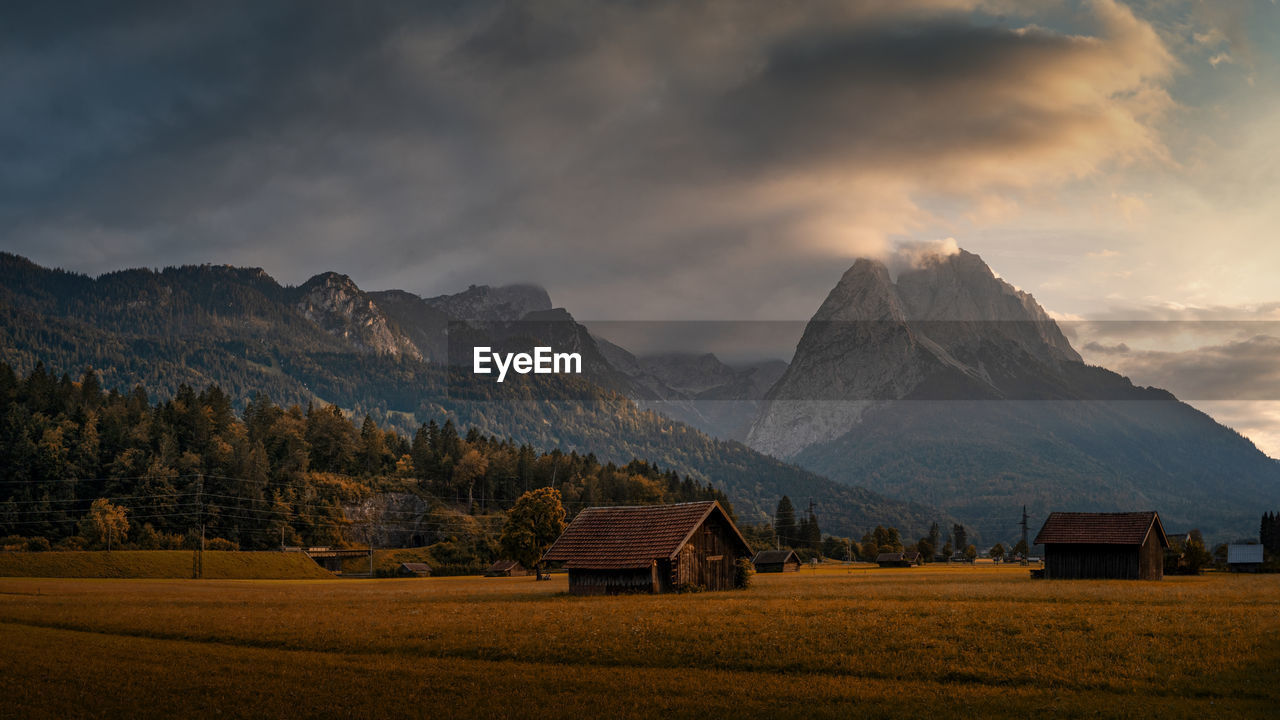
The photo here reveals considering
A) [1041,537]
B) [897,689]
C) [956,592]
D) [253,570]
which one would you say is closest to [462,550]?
[253,570]

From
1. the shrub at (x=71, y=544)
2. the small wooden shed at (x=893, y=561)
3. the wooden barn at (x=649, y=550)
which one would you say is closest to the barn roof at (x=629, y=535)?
the wooden barn at (x=649, y=550)

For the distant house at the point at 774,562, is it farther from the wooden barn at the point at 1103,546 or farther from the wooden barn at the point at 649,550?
the wooden barn at the point at 649,550

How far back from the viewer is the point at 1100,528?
83.3 meters

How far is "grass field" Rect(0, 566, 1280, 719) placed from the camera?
2722cm

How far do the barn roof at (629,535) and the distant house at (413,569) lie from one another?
80.6 meters

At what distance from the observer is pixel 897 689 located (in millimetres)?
28828

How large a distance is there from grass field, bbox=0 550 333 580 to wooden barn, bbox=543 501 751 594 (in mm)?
67654

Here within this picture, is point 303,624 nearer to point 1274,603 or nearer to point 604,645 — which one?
point 604,645

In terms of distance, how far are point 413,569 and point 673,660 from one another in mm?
116051

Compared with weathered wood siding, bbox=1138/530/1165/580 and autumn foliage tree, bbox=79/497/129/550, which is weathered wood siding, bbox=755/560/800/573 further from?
autumn foliage tree, bbox=79/497/129/550

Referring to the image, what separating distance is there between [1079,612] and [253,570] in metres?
107

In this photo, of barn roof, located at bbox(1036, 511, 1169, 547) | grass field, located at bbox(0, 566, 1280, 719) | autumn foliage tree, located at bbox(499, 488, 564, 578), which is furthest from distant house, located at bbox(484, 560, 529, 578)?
grass field, located at bbox(0, 566, 1280, 719)

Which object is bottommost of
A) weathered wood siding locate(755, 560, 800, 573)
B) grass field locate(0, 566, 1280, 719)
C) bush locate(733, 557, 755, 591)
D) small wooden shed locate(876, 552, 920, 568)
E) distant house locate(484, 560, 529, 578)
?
small wooden shed locate(876, 552, 920, 568)

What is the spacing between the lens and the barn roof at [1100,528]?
265ft
